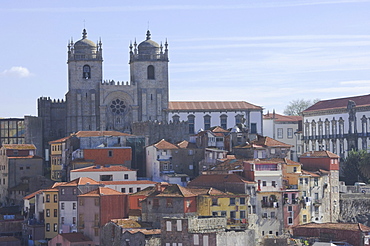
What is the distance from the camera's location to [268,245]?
87500 millimetres

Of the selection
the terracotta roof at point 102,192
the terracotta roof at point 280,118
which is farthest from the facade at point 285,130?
the terracotta roof at point 102,192

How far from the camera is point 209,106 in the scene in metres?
136

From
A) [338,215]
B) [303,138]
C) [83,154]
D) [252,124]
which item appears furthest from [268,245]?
[303,138]

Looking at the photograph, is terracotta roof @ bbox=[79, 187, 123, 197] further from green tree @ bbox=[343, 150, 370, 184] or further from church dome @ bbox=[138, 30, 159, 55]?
church dome @ bbox=[138, 30, 159, 55]

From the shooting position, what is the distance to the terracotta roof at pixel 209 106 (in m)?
135

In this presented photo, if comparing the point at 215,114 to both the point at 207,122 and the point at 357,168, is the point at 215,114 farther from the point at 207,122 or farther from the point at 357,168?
the point at 357,168

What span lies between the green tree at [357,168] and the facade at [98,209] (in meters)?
36.0

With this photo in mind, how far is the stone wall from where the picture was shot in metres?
105

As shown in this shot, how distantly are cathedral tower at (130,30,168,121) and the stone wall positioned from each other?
3409 cm

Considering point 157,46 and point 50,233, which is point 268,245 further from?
point 157,46

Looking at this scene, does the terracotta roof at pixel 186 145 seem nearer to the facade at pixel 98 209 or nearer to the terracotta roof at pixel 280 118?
the facade at pixel 98 209

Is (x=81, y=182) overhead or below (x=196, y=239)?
overhead

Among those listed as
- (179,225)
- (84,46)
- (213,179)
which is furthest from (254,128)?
(179,225)

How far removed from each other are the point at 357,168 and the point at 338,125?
2027 centimetres
